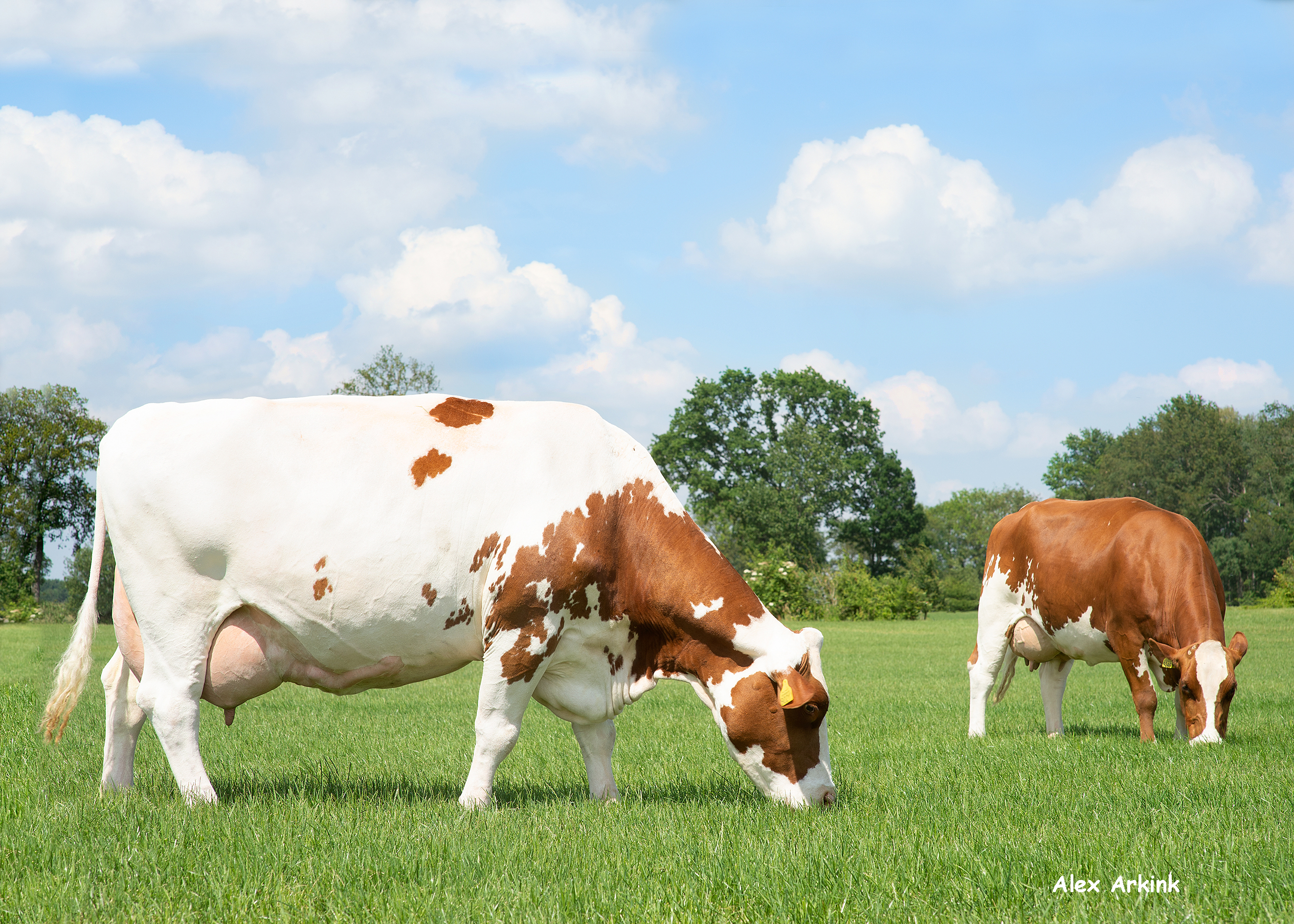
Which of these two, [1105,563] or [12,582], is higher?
[1105,563]

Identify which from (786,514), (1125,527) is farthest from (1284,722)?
(786,514)

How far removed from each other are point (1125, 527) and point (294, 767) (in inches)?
330

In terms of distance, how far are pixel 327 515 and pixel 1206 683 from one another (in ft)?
26.4

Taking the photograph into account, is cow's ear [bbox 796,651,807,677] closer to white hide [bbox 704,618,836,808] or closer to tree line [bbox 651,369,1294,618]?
white hide [bbox 704,618,836,808]

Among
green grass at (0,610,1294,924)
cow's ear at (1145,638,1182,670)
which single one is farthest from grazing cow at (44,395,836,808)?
cow's ear at (1145,638,1182,670)

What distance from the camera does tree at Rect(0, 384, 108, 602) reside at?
49.8 metres

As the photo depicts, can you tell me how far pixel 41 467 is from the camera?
51062 mm

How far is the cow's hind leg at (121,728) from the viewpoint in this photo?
6648 millimetres

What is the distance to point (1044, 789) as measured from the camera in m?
7.04

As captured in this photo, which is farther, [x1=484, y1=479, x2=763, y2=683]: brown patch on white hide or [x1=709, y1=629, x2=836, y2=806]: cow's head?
[x1=709, y1=629, x2=836, y2=806]: cow's head

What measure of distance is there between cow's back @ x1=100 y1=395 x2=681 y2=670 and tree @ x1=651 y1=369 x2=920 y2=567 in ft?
192

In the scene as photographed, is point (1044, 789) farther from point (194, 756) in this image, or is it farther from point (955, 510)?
point (955, 510)

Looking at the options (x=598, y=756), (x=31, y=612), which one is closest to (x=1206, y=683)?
(x=598, y=756)

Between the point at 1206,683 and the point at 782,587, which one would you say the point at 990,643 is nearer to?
the point at 1206,683
